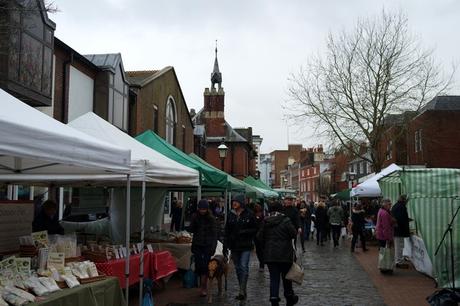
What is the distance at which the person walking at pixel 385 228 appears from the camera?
13.1m

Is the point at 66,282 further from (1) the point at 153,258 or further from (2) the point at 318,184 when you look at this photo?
(2) the point at 318,184

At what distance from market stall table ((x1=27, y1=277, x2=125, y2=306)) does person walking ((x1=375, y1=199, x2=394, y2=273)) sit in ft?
26.8

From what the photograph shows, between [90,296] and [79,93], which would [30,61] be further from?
[90,296]

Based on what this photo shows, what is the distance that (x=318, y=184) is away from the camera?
94.2 meters

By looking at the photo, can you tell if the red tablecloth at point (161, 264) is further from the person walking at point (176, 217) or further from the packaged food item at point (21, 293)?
the person walking at point (176, 217)

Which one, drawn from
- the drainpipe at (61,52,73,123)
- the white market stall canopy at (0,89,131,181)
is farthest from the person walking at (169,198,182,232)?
the white market stall canopy at (0,89,131,181)

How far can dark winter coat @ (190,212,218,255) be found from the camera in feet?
32.2

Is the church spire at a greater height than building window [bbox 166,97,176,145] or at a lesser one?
greater

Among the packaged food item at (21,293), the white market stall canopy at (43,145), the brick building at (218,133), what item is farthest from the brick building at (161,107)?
the brick building at (218,133)

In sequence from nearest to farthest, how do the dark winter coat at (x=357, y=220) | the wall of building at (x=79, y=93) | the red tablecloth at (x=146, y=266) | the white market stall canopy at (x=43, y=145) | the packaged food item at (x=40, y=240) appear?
the white market stall canopy at (x=43, y=145) → the packaged food item at (x=40, y=240) → the red tablecloth at (x=146, y=266) → the wall of building at (x=79, y=93) → the dark winter coat at (x=357, y=220)

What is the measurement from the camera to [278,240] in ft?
26.8

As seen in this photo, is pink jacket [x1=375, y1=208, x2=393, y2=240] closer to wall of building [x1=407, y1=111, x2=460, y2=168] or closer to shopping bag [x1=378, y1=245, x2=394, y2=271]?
shopping bag [x1=378, y1=245, x2=394, y2=271]

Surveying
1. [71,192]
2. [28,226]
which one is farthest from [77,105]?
[28,226]

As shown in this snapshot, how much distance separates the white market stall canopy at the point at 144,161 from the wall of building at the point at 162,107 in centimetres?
1459
